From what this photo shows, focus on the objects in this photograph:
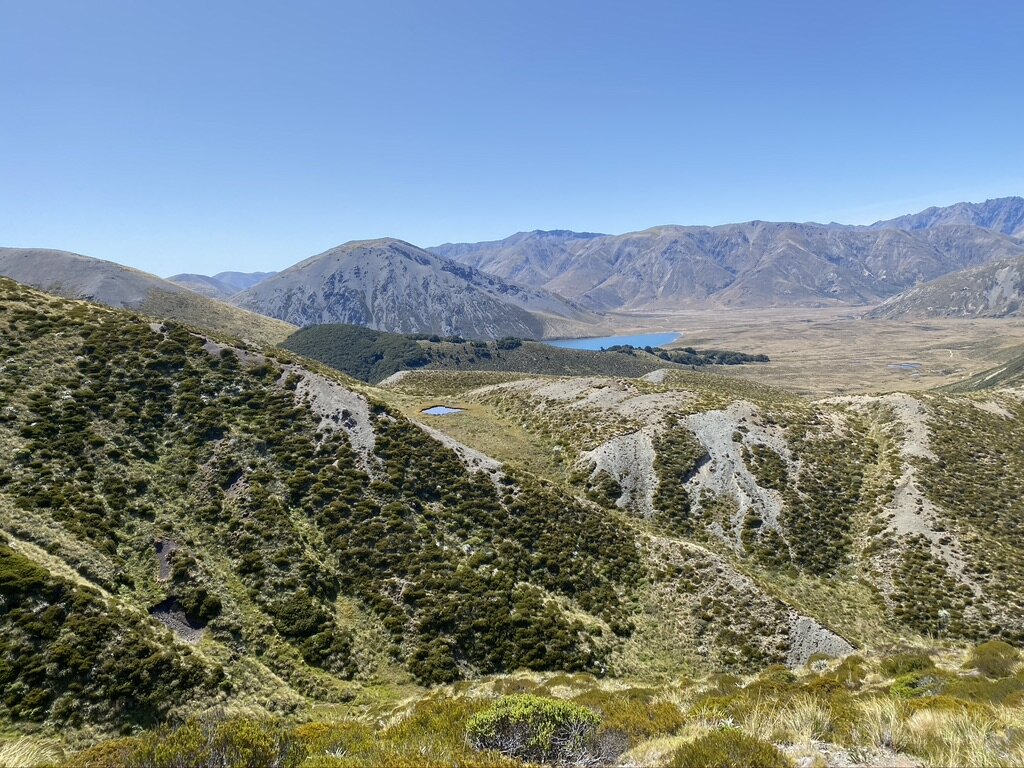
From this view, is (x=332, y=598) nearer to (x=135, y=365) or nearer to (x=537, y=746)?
(x=537, y=746)

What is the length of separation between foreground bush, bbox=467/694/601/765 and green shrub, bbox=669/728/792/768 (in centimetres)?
337

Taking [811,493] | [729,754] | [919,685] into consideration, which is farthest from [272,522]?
[811,493]

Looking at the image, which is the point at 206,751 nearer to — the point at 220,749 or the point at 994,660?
the point at 220,749

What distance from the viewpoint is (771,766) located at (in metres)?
12.0

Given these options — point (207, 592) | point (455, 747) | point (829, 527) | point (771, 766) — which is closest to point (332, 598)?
point (207, 592)

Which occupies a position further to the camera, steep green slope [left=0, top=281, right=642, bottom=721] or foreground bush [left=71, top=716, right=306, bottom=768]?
steep green slope [left=0, top=281, right=642, bottom=721]

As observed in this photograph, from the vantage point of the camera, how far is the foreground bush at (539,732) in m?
15.3

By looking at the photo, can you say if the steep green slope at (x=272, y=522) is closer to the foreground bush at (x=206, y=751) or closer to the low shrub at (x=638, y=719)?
the foreground bush at (x=206, y=751)

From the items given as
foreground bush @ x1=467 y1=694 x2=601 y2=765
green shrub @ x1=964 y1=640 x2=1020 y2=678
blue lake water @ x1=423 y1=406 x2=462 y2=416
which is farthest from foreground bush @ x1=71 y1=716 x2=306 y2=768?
blue lake water @ x1=423 y1=406 x2=462 y2=416

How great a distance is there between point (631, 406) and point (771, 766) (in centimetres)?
6465

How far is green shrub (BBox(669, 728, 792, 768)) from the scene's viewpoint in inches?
476

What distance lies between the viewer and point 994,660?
25.7 metres

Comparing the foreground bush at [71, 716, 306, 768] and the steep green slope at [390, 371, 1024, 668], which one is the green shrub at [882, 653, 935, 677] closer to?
the steep green slope at [390, 371, 1024, 668]

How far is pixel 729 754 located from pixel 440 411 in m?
73.8
